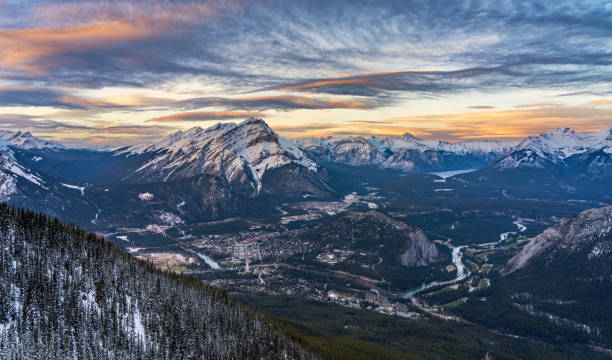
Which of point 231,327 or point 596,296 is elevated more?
point 231,327

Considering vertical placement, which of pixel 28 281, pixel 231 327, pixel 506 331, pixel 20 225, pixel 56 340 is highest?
pixel 20 225

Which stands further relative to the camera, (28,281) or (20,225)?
(20,225)

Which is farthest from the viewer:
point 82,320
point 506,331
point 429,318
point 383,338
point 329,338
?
point 429,318

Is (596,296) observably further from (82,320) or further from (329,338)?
(82,320)

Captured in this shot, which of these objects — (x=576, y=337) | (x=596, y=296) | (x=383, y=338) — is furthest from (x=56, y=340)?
(x=596, y=296)

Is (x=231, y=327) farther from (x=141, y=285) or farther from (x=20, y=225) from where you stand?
(x=20, y=225)

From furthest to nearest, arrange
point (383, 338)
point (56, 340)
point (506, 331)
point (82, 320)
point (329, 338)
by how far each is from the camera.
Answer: point (506, 331), point (383, 338), point (329, 338), point (82, 320), point (56, 340)
